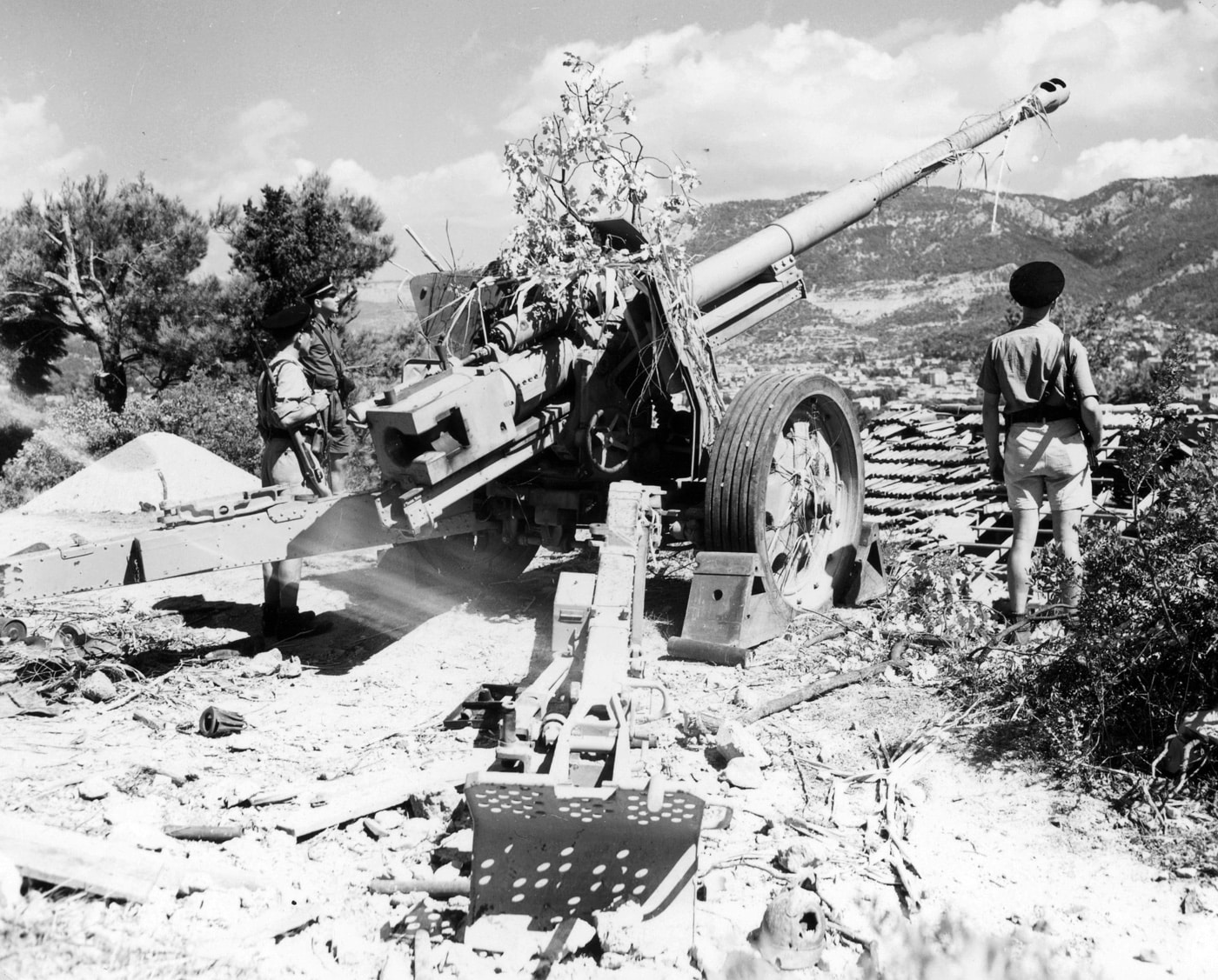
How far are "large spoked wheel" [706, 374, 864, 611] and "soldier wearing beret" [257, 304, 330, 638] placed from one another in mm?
2310

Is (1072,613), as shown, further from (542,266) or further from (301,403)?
(301,403)

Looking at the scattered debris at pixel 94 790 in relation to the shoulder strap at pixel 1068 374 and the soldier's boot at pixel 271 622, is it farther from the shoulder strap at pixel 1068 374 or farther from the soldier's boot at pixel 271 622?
the shoulder strap at pixel 1068 374

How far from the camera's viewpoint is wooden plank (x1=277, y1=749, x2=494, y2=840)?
3.59m

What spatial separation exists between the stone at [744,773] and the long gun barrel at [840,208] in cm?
293

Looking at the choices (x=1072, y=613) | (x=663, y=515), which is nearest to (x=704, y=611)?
(x=663, y=515)

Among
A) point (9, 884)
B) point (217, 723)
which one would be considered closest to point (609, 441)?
point (217, 723)

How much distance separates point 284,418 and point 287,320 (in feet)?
1.91

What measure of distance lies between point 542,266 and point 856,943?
11.9ft

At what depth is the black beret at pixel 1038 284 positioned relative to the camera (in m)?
5.01

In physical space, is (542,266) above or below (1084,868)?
above

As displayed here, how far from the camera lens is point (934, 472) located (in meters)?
8.19

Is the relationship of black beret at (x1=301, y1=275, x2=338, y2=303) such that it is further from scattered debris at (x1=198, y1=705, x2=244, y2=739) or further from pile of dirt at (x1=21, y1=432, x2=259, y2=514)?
pile of dirt at (x1=21, y1=432, x2=259, y2=514)

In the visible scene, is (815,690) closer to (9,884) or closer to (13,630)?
(9,884)

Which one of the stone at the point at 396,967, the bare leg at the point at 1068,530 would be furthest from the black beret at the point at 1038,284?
the stone at the point at 396,967
